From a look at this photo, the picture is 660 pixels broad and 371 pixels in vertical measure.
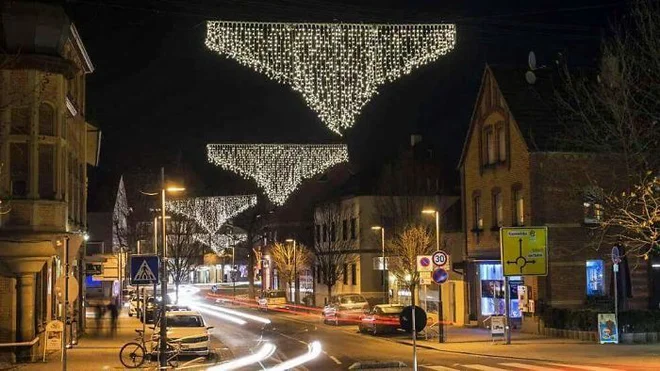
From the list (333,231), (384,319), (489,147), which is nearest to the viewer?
(384,319)

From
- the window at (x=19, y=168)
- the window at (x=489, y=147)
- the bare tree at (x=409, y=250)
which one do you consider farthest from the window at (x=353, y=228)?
the window at (x=19, y=168)

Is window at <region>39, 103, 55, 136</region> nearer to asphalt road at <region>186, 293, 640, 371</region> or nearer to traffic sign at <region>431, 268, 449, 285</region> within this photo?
asphalt road at <region>186, 293, 640, 371</region>

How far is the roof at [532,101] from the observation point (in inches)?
1468

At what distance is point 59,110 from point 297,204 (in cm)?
5385

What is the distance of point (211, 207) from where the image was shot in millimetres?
67062

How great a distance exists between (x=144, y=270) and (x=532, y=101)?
2232 cm

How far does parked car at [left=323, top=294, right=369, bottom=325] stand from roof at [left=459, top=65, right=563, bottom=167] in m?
15.0

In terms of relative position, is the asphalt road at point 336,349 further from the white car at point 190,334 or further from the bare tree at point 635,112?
the bare tree at point 635,112

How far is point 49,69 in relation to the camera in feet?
88.1

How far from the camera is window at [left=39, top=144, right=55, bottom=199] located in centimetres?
2733

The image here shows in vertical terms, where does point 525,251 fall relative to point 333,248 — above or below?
below

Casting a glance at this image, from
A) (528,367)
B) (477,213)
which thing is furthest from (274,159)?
(528,367)

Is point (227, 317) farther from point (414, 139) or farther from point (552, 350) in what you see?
point (552, 350)

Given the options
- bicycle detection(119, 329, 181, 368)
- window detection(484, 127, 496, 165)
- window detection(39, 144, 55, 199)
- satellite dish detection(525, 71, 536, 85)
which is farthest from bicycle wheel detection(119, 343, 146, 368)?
satellite dish detection(525, 71, 536, 85)
